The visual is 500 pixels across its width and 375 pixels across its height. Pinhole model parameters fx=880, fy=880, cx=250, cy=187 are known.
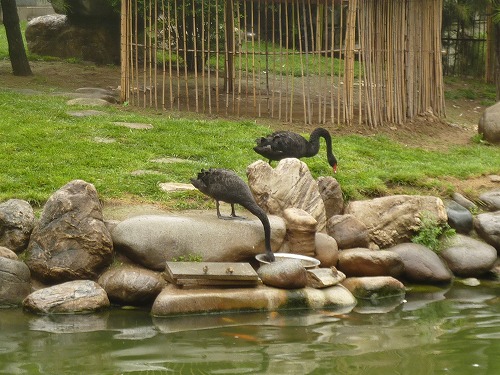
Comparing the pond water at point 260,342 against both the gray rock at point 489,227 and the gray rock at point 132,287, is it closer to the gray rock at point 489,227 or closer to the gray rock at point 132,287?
the gray rock at point 132,287

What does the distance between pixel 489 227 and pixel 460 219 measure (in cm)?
35

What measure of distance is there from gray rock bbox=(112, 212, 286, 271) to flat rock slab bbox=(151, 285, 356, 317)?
546mm

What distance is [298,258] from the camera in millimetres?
9070

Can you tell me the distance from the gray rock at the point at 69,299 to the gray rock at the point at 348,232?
9.41 ft

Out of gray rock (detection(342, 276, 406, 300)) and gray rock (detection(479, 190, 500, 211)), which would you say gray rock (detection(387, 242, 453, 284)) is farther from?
gray rock (detection(479, 190, 500, 211))

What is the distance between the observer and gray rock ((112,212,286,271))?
8672 mm

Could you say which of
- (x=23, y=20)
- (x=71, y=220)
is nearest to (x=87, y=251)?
(x=71, y=220)

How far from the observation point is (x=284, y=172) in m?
9.91

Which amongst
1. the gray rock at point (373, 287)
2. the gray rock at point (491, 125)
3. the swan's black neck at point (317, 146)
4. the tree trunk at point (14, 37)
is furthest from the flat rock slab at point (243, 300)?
the tree trunk at point (14, 37)

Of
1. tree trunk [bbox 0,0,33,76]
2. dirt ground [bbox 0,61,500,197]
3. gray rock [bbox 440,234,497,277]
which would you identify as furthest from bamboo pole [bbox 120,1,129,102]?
gray rock [bbox 440,234,497,277]

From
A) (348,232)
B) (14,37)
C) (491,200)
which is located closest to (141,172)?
(348,232)

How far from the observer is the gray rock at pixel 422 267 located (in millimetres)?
9547

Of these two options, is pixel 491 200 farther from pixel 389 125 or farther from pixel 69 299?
pixel 69 299

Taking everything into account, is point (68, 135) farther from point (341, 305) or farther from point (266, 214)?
point (341, 305)
